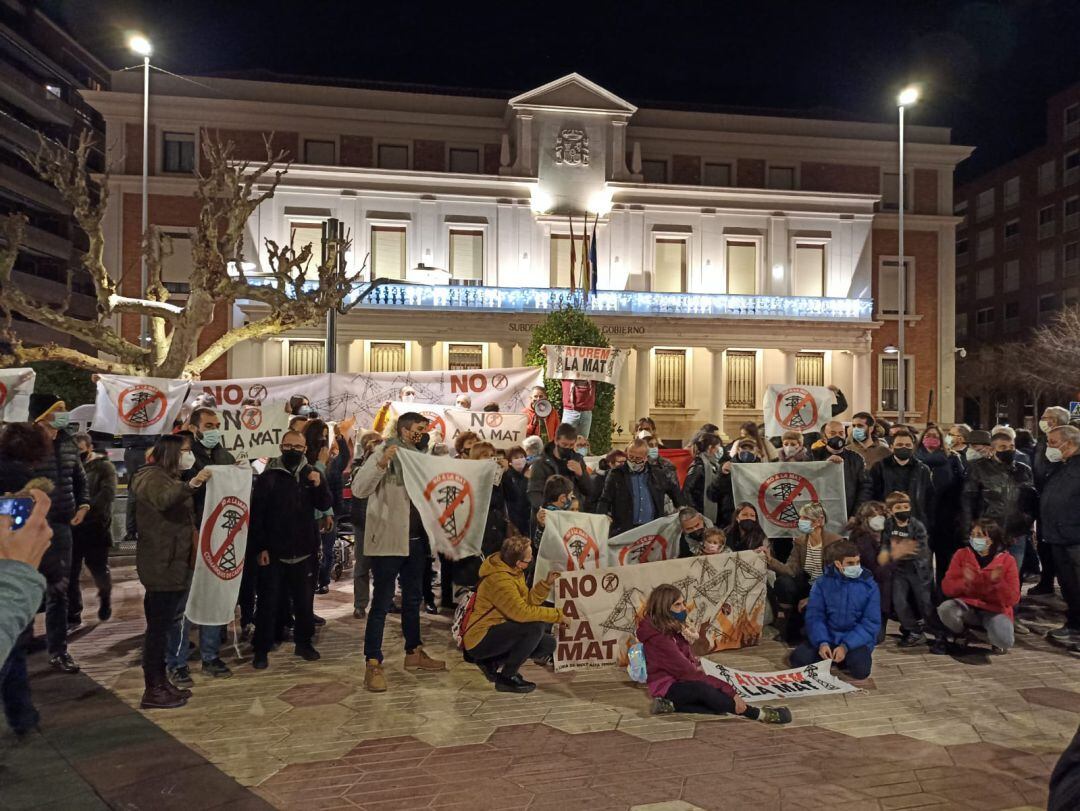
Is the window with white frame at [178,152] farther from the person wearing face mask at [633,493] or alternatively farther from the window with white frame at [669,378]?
the person wearing face mask at [633,493]

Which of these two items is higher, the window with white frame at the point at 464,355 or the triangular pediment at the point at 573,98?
the triangular pediment at the point at 573,98

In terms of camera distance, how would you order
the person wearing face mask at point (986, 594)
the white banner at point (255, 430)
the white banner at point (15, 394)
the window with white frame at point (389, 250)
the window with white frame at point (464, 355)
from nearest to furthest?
1. the person wearing face mask at point (986, 594)
2. the white banner at point (15, 394)
3. the white banner at point (255, 430)
4. the window with white frame at point (389, 250)
5. the window with white frame at point (464, 355)

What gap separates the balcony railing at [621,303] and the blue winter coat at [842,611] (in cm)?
2343

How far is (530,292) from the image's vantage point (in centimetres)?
3247

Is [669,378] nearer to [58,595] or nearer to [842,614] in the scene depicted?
[842,614]

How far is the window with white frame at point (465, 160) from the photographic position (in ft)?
115

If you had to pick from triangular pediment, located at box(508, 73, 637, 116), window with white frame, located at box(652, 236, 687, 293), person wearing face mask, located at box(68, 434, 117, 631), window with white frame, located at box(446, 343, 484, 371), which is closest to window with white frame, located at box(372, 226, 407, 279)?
window with white frame, located at box(446, 343, 484, 371)

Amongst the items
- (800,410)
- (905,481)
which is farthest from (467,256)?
(905,481)

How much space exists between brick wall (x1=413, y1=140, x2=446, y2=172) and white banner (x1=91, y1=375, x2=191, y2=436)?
80.4 ft

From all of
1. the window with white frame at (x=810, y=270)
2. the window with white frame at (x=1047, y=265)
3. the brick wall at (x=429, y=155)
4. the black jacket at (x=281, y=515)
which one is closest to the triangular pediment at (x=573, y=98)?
the brick wall at (x=429, y=155)

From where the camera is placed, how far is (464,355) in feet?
110

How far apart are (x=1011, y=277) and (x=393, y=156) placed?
4365 cm

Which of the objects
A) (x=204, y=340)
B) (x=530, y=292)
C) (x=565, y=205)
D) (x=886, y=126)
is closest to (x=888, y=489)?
(x=530, y=292)

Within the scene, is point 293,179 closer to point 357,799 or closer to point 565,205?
point 565,205
